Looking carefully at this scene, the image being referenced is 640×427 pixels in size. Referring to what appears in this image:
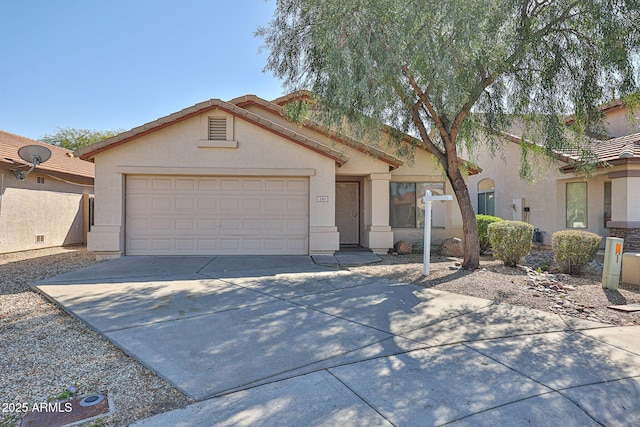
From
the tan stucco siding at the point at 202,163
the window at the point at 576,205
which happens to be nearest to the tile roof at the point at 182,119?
the tan stucco siding at the point at 202,163

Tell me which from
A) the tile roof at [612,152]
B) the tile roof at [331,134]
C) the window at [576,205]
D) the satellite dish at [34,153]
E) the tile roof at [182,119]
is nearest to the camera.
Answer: the satellite dish at [34,153]

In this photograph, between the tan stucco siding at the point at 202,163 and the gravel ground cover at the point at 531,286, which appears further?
the tan stucco siding at the point at 202,163

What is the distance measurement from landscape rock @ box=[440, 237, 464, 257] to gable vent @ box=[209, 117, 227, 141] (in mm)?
7759

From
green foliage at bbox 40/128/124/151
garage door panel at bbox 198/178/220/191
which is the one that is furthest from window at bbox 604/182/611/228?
green foliage at bbox 40/128/124/151

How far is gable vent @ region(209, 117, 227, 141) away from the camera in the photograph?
36.7 feet

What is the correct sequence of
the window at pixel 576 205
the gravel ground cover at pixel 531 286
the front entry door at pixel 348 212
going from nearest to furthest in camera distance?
1. the gravel ground cover at pixel 531 286
2. the window at pixel 576 205
3. the front entry door at pixel 348 212

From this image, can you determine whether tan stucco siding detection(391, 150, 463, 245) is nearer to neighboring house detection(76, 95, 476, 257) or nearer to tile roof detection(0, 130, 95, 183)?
neighboring house detection(76, 95, 476, 257)

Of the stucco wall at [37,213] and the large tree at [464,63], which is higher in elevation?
the large tree at [464,63]

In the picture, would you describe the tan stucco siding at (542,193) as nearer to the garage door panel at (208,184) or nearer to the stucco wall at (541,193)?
the stucco wall at (541,193)

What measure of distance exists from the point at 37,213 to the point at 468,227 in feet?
47.7

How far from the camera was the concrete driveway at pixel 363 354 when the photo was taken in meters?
3.07

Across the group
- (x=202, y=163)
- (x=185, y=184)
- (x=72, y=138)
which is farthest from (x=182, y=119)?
(x=72, y=138)

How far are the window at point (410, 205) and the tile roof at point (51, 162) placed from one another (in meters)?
12.4

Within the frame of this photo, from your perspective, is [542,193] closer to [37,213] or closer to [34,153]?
[34,153]
